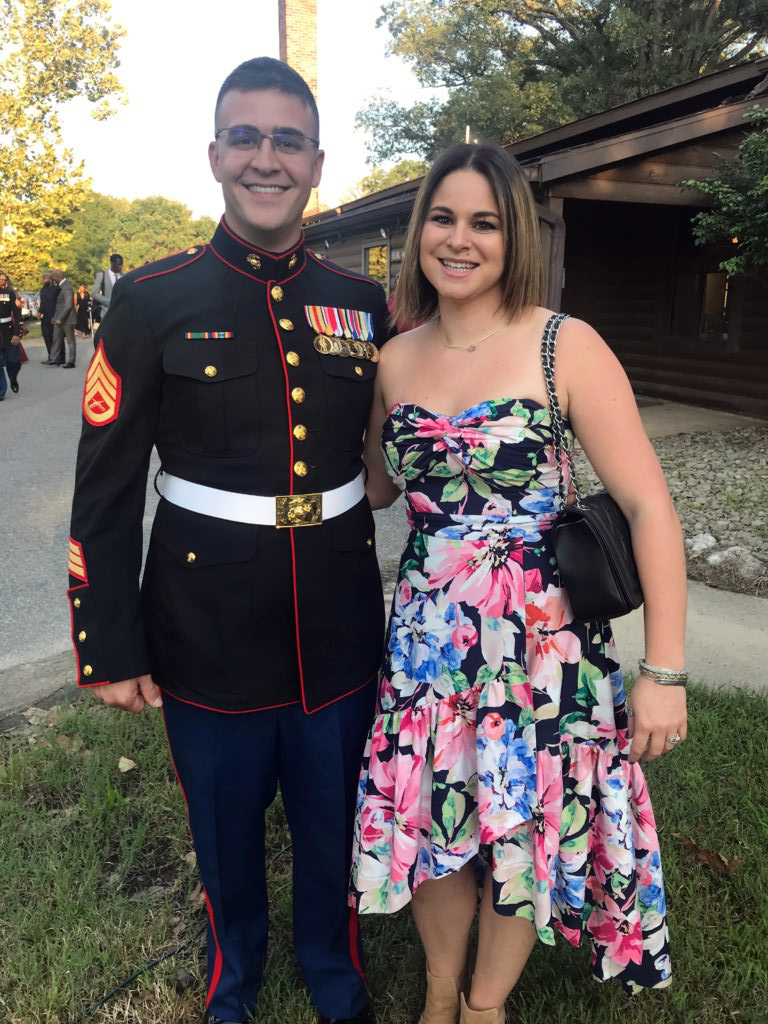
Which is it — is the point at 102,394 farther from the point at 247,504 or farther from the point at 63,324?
the point at 63,324

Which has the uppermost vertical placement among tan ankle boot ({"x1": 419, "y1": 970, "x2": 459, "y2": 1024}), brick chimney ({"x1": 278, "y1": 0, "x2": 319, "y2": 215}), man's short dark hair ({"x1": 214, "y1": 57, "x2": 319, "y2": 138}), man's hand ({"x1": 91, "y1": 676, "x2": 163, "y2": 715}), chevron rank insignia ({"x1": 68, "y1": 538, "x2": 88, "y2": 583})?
brick chimney ({"x1": 278, "y1": 0, "x2": 319, "y2": 215})

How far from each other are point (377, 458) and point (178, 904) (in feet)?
4.64

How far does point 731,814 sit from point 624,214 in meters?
10.9

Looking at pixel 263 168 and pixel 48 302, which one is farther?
pixel 48 302

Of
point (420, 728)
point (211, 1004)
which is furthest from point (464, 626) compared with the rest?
point (211, 1004)

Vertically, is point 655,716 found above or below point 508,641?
below

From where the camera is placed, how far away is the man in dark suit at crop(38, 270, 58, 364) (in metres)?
14.6

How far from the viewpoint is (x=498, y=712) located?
1609 mm

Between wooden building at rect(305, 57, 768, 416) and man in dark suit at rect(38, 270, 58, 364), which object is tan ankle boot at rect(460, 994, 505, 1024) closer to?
wooden building at rect(305, 57, 768, 416)

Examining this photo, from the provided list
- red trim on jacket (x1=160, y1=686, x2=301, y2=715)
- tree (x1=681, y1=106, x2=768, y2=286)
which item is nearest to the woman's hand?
red trim on jacket (x1=160, y1=686, x2=301, y2=715)

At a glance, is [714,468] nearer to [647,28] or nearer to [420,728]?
[420,728]

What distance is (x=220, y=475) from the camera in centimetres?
163

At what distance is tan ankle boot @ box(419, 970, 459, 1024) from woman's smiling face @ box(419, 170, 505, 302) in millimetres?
1495

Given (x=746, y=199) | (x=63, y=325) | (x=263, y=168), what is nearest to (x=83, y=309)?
(x=63, y=325)
